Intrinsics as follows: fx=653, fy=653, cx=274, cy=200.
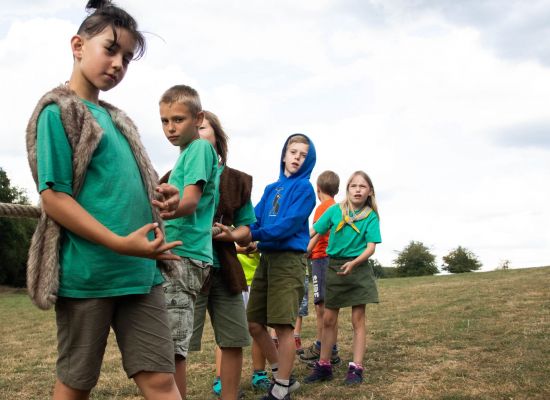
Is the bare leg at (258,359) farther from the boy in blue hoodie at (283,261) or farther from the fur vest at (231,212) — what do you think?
the fur vest at (231,212)

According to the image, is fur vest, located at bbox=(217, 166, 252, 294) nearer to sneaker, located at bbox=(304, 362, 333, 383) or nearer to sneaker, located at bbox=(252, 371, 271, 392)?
sneaker, located at bbox=(252, 371, 271, 392)

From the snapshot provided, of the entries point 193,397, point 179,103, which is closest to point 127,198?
point 179,103

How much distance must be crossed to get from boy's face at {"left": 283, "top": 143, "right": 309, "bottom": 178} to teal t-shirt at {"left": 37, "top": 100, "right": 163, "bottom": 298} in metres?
2.77

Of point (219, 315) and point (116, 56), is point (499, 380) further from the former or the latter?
point (116, 56)

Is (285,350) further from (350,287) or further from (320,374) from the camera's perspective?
(350,287)

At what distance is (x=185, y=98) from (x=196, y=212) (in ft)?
2.00

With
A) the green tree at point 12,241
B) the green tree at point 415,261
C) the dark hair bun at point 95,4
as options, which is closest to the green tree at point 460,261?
the green tree at point 415,261

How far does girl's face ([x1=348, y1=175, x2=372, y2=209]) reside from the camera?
20.0 feet

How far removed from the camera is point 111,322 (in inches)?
99.0

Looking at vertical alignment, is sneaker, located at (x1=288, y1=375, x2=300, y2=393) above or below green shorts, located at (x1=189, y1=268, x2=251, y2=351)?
below

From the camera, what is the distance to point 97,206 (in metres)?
2.40

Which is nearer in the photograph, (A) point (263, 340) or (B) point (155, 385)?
(B) point (155, 385)

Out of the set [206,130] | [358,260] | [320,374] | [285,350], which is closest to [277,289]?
[285,350]

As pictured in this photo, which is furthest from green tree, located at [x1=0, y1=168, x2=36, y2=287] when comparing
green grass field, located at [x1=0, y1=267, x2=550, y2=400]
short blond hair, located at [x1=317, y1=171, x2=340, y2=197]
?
short blond hair, located at [x1=317, y1=171, x2=340, y2=197]
